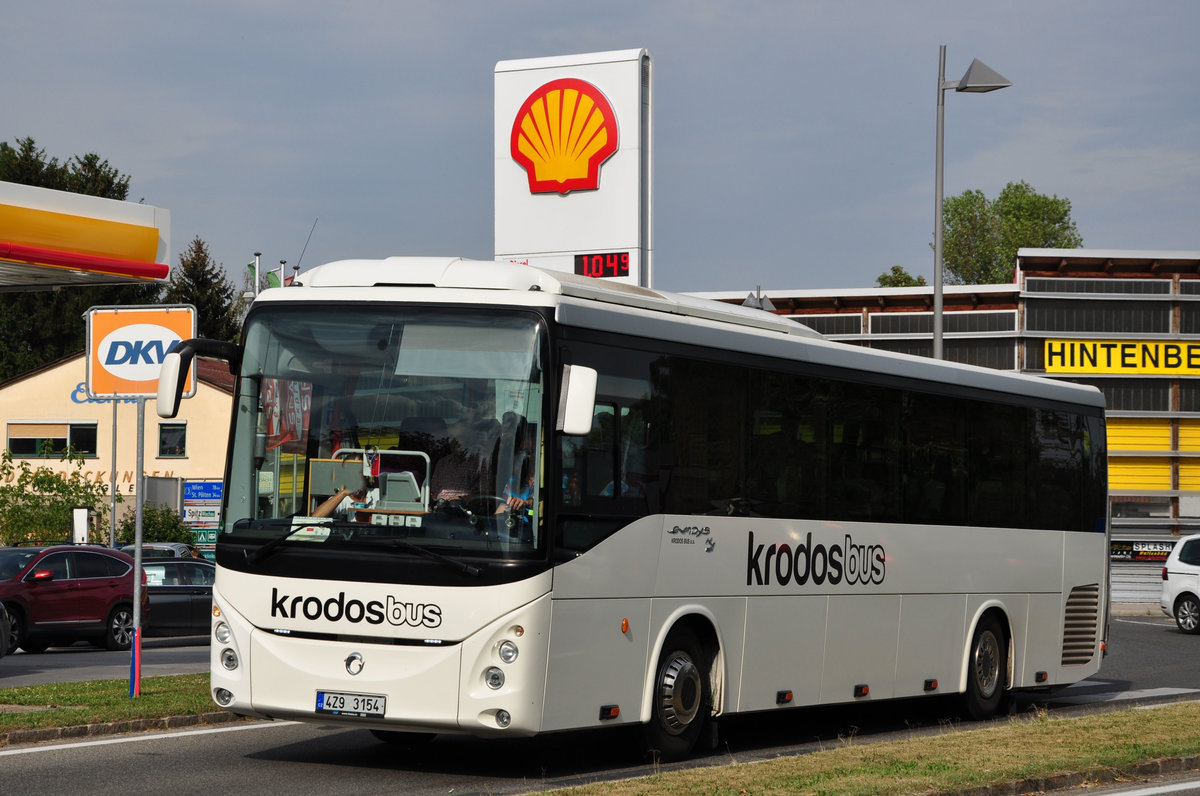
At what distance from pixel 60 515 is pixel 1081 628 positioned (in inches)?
1497

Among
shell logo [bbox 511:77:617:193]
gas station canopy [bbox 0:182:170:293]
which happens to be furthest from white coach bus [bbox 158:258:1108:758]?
shell logo [bbox 511:77:617:193]

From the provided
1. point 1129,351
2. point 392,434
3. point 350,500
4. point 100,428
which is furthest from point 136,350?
point 100,428

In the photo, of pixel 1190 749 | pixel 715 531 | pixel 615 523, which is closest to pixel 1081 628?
pixel 1190 749

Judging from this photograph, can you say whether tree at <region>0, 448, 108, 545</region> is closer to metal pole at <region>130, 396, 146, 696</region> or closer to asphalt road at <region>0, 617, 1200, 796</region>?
metal pole at <region>130, 396, 146, 696</region>

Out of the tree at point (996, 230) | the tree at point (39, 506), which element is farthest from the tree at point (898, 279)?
the tree at point (39, 506)

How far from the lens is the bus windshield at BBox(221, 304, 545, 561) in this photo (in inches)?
403

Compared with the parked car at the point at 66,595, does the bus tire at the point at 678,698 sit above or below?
above

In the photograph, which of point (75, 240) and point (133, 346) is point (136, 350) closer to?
point (133, 346)

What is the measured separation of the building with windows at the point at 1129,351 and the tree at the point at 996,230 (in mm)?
52377

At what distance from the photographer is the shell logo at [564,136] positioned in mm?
19734

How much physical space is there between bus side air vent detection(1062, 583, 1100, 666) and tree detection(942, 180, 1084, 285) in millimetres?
77804

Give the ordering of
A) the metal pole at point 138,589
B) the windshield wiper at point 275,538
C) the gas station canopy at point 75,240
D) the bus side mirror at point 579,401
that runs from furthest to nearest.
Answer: the gas station canopy at point 75,240
the metal pole at point 138,589
the windshield wiper at point 275,538
the bus side mirror at point 579,401

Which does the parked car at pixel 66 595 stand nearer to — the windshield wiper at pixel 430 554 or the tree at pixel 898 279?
the windshield wiper at pixel 430 554

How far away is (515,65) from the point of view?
20.3 metres
